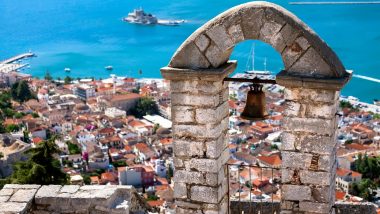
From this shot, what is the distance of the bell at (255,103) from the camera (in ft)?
12.2

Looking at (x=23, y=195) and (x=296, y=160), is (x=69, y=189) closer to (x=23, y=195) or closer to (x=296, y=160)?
(x=23, y=195)

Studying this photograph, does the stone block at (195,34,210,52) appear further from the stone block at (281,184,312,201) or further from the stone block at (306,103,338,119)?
the stone block at (281,184,312,201)

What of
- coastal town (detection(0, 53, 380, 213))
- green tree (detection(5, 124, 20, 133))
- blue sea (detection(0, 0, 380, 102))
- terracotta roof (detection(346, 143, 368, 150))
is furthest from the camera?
blue sea (detection(0, 0, 380, 102))

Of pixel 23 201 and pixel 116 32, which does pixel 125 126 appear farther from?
pixel 23 201

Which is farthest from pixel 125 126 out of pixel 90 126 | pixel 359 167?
pixel 359 167

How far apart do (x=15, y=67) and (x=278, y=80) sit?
8024cm

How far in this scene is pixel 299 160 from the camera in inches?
132

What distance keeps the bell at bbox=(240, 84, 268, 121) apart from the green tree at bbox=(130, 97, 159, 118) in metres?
61.4

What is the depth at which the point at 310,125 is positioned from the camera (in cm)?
329

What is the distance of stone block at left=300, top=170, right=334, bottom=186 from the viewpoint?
3316 mm

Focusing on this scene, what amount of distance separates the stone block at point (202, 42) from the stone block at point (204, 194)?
87 cm

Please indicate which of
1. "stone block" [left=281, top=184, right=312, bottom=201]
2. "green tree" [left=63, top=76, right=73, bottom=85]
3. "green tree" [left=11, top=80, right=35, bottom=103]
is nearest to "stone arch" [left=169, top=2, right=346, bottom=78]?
"stone block" [left=281, top=184, right=312, bottom=201]

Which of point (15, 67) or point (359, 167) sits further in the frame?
point (15, 67)

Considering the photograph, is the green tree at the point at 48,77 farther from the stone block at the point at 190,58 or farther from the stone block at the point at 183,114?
the stone block at the point at 190,58
